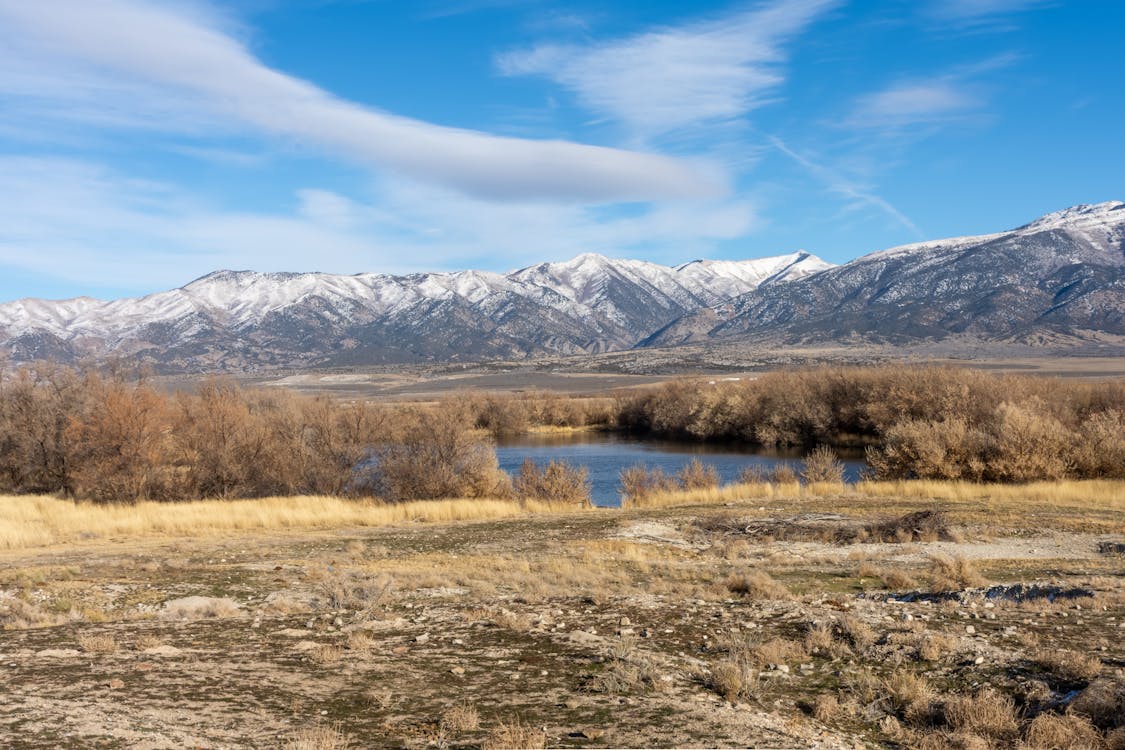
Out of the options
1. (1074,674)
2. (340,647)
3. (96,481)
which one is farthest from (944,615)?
(96,481)

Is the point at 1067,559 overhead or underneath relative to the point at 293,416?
underneath

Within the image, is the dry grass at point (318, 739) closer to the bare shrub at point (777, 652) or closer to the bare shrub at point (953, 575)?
the bare shrub at point (777, 652)

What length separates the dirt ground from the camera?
7.67m

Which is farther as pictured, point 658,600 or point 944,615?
point 658,600

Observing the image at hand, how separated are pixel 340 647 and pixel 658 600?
212 inches

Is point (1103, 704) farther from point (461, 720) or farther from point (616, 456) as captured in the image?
point (616, 456)

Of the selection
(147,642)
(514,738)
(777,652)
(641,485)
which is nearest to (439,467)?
(641,485)

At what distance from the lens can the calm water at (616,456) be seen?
4666 centimetres

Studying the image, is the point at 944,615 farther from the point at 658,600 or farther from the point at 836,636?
the point at 658,600

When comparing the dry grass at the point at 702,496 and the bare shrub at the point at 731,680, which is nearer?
the bare shrub at the point at 731,680

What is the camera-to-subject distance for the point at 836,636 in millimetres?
10664

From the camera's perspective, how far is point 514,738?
7082 mm

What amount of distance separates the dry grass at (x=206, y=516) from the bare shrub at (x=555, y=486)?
7.90 ft

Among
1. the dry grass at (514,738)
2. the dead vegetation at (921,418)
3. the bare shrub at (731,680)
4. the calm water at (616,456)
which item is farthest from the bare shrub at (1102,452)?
the dry grass at (514,738)
